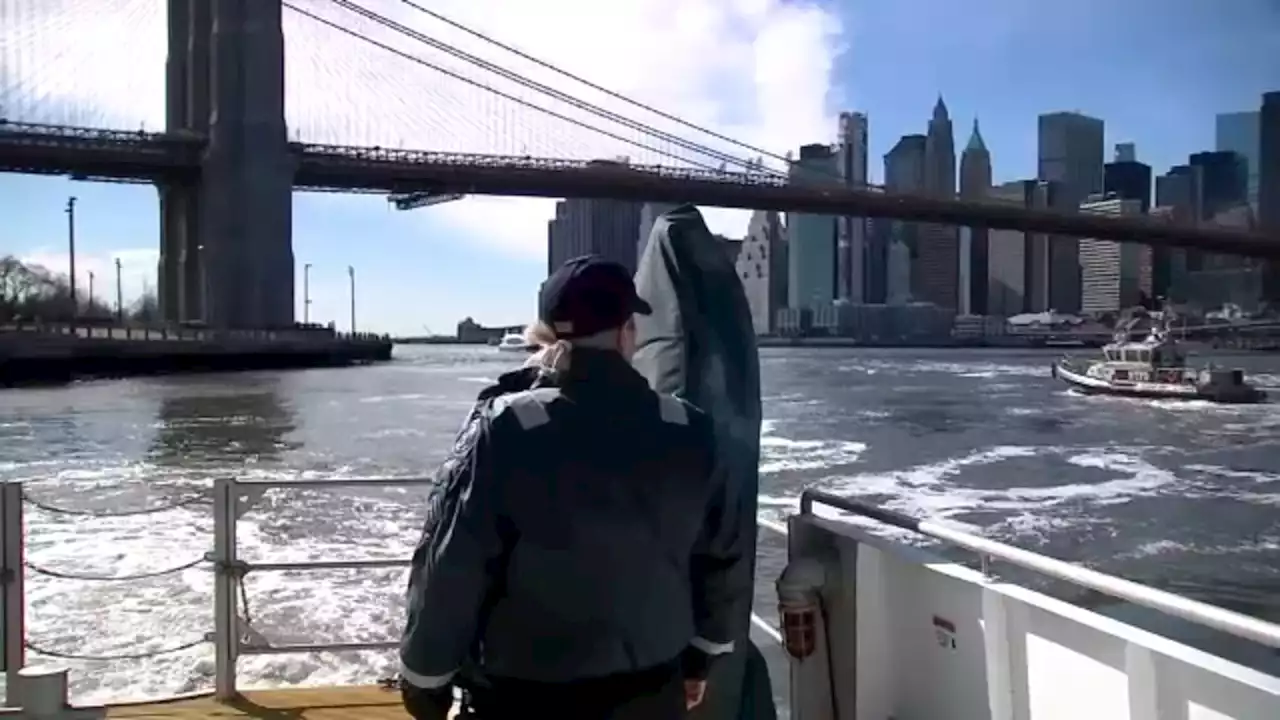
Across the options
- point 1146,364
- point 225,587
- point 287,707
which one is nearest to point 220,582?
point 225,587

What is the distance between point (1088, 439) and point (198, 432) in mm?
14885

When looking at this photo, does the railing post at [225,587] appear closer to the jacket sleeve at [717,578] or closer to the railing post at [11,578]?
the railing post at [11,578]

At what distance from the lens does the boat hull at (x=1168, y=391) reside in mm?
30250

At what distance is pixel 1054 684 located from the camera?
1.78 m

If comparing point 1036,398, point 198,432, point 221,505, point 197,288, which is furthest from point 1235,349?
point 221,505

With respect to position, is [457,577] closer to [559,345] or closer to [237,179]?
[559,345]

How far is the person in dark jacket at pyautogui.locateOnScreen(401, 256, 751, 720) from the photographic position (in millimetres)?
1343

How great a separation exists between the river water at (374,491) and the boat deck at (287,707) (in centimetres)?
43

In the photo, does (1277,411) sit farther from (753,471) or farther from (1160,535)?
(753,471)

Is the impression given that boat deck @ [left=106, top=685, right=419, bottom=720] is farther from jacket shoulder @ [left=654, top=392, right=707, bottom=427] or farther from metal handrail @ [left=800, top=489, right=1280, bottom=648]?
jacket shoulder @ [left=654, top=392, right=707, bottom=427]

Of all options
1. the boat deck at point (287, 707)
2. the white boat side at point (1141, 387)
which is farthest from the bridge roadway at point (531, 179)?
the boat deck at point (287, 707)

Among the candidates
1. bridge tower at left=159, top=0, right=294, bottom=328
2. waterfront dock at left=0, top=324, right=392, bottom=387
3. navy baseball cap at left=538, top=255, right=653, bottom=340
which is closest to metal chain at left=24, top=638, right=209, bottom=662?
navy baseball cap at left=538, top=255, right=653, bottom=340

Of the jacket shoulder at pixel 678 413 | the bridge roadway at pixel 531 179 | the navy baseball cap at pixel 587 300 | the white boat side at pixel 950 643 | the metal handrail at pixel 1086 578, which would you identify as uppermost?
the bridge roadway at pixel 531 179

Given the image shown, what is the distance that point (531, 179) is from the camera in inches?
1505
